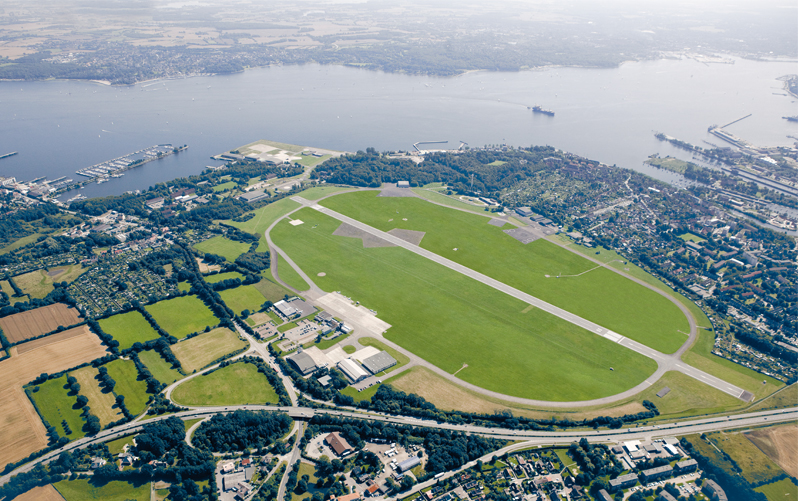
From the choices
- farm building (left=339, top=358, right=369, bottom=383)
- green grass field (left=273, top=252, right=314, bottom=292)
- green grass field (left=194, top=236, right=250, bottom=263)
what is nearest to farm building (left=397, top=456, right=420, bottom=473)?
farm building (left=339, top=358, right=369, bottom=383)

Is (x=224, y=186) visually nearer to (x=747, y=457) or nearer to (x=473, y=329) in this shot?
(x=473, y=329)

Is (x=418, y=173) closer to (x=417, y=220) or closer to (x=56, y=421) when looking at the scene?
(x=417, y=220)

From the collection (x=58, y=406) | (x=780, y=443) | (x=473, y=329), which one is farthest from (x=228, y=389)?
(x=780, y=443)

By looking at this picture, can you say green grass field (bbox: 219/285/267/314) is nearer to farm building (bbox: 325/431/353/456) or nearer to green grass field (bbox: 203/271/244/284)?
green grass field (bbox: 203/271/244/284)

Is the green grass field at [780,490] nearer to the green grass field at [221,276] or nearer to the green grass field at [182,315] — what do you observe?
the green grass field at [182,315]

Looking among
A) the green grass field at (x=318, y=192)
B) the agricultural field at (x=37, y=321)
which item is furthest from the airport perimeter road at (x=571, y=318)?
the agricultural field at (x=37, y=321)

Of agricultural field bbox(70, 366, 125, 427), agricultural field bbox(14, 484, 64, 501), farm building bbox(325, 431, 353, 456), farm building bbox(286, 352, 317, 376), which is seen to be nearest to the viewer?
agricultural field bbox(14, 484, 64, 501)
